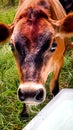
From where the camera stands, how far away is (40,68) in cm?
401

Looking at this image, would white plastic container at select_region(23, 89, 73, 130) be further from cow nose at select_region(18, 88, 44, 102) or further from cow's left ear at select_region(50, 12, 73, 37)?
cow's left ear at select_region(50, 12, 73, 37)

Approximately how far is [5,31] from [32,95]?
0.98 metres

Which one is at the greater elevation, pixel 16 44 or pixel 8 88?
pixel 16 44

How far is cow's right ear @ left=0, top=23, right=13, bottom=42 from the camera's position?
4.44 metres

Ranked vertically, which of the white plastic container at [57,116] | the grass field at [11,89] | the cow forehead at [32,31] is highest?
the cow forehead at [32,31]

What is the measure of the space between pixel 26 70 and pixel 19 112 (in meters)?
1.49

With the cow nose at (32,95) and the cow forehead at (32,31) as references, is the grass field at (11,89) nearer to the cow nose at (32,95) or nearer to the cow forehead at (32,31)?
the cow nose at (32,95)

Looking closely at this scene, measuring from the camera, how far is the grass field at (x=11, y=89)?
16.8 ft

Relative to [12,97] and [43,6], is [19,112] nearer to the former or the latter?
Result: [12,97]

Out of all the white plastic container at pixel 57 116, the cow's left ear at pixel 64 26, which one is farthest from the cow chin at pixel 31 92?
the cow's left ear at pixel 64 26

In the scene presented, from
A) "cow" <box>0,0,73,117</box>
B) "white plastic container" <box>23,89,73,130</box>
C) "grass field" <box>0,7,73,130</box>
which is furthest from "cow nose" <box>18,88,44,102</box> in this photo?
"grass field" <box>0,7,73,130</box>

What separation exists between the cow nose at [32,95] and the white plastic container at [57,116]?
10.2 inches

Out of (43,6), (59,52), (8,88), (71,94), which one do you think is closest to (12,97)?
(8,88)

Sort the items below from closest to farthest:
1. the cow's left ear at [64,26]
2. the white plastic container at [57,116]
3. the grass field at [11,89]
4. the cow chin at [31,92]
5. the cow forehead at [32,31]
A: the white plastic container at [57,116] < the cow chin at [31,92] < the cow forehead at [32,31] < the cow's left ear at [64,26] < the grass field at [11,89]
